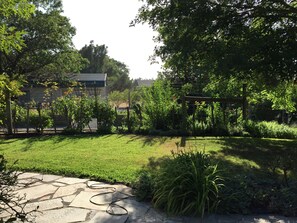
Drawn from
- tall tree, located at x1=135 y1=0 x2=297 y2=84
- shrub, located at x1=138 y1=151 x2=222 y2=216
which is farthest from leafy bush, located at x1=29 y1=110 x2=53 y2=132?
shrub, located at x1=138 y1=151 x2=222 y2=216

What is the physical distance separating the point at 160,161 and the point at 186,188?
87.6 inches

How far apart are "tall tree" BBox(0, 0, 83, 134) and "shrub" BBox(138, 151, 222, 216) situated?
20.2m

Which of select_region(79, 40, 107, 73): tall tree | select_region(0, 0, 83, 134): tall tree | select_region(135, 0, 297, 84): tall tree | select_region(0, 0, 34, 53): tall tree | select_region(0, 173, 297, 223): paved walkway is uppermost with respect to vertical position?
select_region(79, 40, 107, 73): tall tree

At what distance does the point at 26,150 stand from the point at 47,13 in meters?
19.2

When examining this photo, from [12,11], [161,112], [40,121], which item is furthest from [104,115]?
[12,11]

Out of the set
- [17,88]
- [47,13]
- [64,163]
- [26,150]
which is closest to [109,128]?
[26,150]

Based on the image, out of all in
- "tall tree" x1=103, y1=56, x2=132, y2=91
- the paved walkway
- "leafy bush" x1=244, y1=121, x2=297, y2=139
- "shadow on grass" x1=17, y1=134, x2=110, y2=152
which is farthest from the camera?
"tall tree" x1=103, y1=56, x2=132, y2=91

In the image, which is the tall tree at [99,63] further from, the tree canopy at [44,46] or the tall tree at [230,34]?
the tall tree at [230,34]

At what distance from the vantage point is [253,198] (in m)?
3.65

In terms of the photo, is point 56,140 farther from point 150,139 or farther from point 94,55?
point 94,55

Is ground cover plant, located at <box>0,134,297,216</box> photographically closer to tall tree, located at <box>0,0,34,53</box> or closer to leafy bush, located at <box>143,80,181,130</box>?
leafy bush, located at <box>143,80,181,130</box>

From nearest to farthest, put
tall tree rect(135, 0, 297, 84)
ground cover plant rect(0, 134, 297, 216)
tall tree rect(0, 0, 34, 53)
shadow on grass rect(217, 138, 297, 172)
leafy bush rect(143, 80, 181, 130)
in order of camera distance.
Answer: tall tree rect(0, 0, 34, 53) < ground cover plant rect(0, 134, 297, 216) < shadow on grass rect(217, 138, 297, 172) < tall tree rect(135, 0, 297, 84) < leafy bush rect(143, 80, 181, 130)

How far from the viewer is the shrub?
3529mm

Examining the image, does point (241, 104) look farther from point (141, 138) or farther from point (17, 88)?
point (17, 88)
